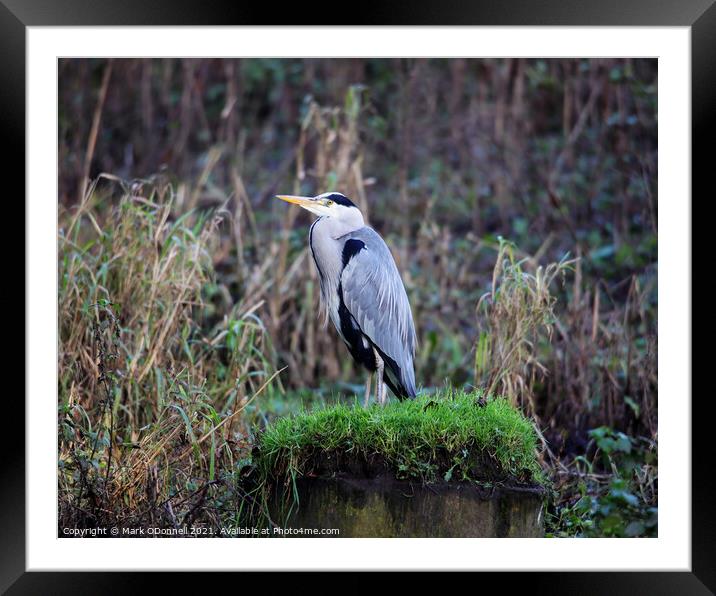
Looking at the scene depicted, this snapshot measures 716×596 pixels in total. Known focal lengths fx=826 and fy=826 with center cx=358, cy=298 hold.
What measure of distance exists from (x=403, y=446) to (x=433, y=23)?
4.93 feet

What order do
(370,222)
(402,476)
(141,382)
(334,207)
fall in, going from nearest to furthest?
(402,476) → (141,382) → (334,207) → (370,222)

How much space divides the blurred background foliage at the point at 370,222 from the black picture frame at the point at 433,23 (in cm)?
28

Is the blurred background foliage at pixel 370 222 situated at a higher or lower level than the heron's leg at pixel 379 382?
higher

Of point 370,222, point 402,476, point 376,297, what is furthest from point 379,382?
point 370,222

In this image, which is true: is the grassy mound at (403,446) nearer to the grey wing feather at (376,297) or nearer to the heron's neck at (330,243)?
the grey wing feather at (376,297)

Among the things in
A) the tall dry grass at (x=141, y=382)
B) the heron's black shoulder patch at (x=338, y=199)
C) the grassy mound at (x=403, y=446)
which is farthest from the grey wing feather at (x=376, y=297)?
the grassy mound at (x=403, y=446)

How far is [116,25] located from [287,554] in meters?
1.98

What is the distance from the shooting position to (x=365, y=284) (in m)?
3.76

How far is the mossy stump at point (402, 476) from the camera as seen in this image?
9.03 ft

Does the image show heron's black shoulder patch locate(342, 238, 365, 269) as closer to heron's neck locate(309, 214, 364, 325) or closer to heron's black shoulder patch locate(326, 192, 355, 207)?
heron's neck locate(309, 214, 364, 325)

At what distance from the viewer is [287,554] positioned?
287 centimetres

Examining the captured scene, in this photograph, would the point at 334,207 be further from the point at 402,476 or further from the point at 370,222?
the point at 370,222

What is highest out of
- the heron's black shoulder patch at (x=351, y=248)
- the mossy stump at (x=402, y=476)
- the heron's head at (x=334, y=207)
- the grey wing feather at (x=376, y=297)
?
the heron's head at (x=334, y=207)

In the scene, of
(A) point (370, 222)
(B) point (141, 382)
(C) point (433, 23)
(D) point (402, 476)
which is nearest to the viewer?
(D) point (402, 476)
